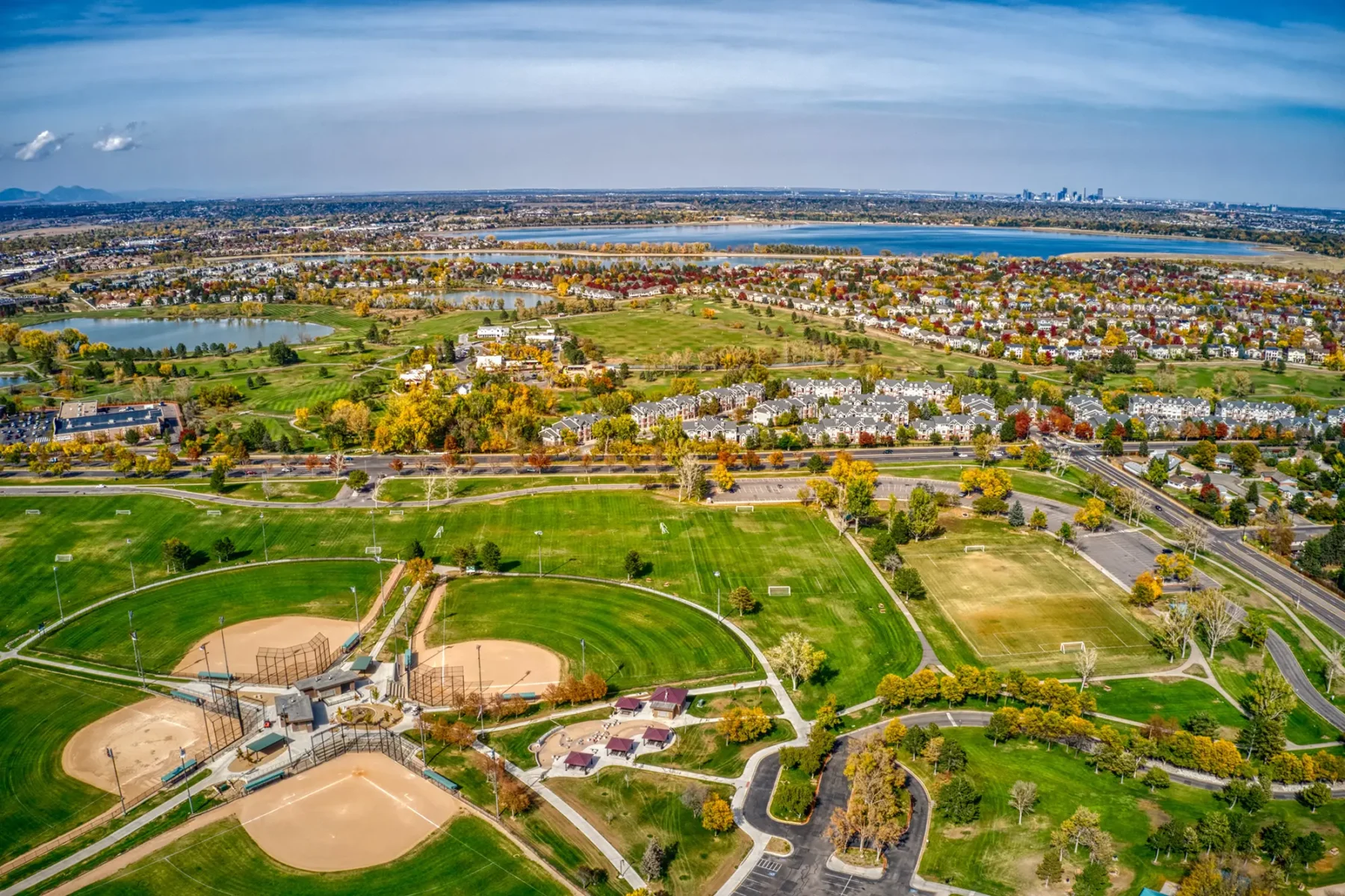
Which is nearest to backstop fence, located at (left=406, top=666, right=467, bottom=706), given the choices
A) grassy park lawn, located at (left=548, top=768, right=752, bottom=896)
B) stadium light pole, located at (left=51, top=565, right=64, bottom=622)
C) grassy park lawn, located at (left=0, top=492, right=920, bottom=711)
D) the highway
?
grassy park lawn, located at (left=548, top=768, right=752, bottom=896)

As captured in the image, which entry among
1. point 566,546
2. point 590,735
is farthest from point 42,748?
point 566,546

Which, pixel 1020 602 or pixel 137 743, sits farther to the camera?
pixel 1020 602

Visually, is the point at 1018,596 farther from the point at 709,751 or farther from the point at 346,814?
the point at 346,814

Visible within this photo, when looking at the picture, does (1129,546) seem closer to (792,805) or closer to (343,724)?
(792,805)

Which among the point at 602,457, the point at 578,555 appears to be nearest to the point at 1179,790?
the point at 578,555

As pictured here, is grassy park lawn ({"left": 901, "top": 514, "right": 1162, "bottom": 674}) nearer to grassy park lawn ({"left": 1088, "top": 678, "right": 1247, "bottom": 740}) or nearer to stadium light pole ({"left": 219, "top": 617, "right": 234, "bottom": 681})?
grassy park lawn ({"left": 1088, "top": 678, "right": 1247, "bottom": 740})

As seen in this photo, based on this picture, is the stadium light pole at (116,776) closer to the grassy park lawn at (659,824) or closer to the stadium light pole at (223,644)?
the stadium light pole at (223,644)
